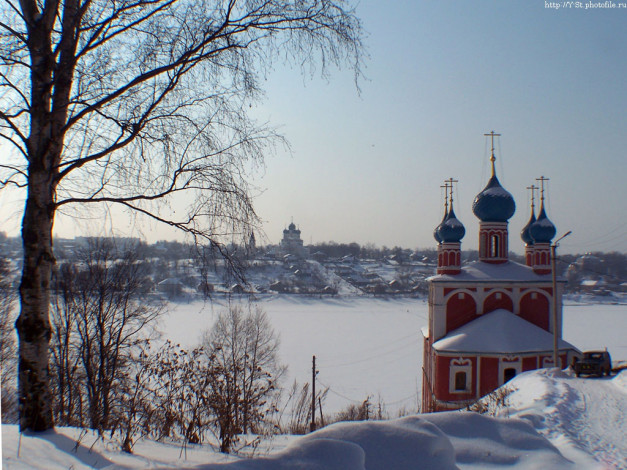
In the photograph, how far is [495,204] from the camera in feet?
46.6

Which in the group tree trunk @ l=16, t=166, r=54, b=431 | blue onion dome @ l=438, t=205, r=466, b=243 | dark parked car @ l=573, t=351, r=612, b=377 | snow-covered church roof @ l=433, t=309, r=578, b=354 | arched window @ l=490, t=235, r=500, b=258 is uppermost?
blue onion dome @ l=438, t=205, r=466, b=243

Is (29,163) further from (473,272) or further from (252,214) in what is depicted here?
(473,272)

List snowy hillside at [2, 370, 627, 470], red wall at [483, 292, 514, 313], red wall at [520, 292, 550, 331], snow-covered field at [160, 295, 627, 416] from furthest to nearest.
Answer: snow-covered field at [160, 295, 627, 416] < red wall at [483, 292, 514, 313] < red wall at [520, 292, 550, 331] < snowy hillside at [2, 370, 627, 470]

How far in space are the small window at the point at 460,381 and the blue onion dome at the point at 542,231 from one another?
182 inches

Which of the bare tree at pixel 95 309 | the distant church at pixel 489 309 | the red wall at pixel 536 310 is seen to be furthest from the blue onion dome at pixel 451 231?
the bare tree at pixel 95 309

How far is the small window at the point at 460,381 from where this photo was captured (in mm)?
12328

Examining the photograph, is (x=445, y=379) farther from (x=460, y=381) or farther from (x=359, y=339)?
(x=359, y=339)

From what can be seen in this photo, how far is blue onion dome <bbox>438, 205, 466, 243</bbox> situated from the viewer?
14555mm

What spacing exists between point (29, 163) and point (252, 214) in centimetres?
161

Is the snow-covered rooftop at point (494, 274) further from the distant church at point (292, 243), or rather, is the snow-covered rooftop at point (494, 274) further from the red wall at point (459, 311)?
the distant church at point (292, 243)

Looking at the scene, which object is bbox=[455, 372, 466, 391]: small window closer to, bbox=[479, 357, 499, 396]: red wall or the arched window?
bbox=[479, 357, 499, 396]: red wall

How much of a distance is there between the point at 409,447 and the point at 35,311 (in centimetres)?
263

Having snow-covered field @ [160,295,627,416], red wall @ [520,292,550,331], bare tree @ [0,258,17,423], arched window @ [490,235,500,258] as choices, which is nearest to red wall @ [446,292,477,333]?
red wall @ [520,292,550,331]

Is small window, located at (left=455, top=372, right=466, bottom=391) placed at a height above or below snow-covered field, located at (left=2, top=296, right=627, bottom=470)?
below
